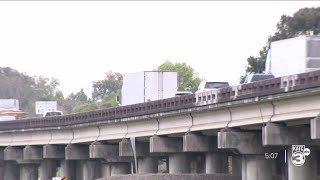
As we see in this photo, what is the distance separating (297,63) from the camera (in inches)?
2346

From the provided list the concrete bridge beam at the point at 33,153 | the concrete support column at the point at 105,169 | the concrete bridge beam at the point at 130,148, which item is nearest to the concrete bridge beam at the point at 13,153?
the concrete bridge beam at the point at 33,153

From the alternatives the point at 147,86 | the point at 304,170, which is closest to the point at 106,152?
the point at 147,86

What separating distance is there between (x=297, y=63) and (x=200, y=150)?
374 inches

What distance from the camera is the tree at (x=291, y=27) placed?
11256 centimetres

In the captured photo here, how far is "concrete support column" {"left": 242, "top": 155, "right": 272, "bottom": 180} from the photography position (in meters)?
57.7

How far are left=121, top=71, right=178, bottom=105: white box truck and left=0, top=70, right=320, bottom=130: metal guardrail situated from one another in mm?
4381

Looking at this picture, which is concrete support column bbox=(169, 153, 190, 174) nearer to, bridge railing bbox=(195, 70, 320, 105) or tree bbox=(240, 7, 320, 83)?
bridge railing bbox=(195, 70, 320, 105)

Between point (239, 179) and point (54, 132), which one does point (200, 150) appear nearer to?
point (239, 179)

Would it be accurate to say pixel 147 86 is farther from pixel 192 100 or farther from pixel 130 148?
pixel 192 100

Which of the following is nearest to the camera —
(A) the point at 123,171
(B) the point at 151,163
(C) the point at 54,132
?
(B) the point at 151,163

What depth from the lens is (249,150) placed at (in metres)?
58.7

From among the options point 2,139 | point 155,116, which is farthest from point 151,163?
point 2,139

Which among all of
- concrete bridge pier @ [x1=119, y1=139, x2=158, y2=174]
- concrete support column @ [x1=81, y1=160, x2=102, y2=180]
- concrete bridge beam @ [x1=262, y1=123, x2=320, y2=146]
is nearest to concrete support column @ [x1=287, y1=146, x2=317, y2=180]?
concrete bridge beam @ [x1=262, y1=123, x2=320, y2=146]

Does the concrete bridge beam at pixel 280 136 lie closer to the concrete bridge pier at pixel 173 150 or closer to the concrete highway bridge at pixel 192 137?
the concrete highway bridge at pixel 192 137
